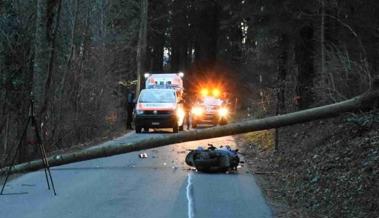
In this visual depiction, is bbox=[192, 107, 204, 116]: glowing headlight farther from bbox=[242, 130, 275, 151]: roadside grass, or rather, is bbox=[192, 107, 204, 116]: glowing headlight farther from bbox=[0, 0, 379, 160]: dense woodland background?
bbox=[242, 130, 275, 151]: roadside grass

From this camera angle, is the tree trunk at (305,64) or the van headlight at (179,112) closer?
the tree trunk at (305,64)

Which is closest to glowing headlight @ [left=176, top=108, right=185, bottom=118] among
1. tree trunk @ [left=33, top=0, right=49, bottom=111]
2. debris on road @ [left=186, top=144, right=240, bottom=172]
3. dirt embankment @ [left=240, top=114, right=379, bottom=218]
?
dirt embankment @ [left=240, top=114, right=379, bottom=218]

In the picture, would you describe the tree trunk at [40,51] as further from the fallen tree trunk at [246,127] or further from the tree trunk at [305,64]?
the tree trunk at [305,64]

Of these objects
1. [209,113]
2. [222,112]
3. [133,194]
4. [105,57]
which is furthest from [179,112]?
[133,194]

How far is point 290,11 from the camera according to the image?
1816cm

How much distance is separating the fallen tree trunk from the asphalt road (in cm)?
45

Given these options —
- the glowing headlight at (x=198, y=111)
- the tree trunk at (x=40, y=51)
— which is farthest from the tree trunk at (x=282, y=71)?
the glowing headlight at (x=198, y=111)

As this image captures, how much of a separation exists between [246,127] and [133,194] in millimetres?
2472

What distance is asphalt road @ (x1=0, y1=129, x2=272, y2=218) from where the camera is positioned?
33.1 feet

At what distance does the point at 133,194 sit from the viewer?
11859 mm

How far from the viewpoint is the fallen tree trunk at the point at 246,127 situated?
1120 cm

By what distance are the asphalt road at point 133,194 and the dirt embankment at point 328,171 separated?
1.80ft

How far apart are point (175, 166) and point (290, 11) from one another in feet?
18.6

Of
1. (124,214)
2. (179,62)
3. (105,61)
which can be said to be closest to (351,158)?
(124,214)
